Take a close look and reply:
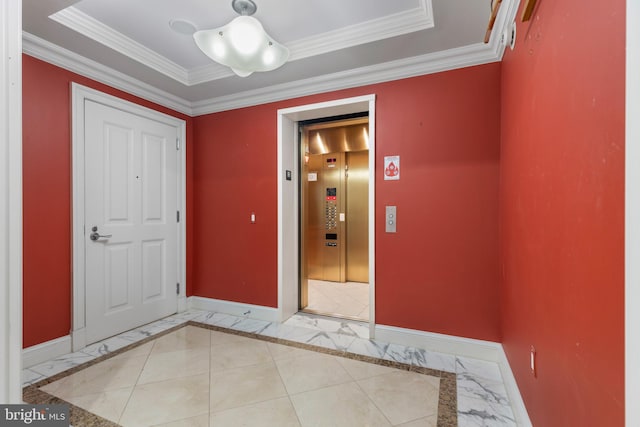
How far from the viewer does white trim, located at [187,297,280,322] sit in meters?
3.11

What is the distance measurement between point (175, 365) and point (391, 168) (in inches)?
96.1

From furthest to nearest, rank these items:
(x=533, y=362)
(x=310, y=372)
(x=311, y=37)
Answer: (x=311, y=37) < (x=310, y=372) < (x=533, y=362)

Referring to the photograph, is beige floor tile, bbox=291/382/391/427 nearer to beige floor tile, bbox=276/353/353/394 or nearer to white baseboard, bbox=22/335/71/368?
beige floor tile, bbox=276/353/353/394

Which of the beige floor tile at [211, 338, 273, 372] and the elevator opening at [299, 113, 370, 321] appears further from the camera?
the elevator opening at [299, 113, 370, 321]

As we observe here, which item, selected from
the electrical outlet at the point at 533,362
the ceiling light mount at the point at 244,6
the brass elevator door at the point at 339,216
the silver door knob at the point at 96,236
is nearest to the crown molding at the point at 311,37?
the ceiling light mount at the point at 244,6

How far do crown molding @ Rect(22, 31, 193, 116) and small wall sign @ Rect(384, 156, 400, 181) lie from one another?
2.55 meters

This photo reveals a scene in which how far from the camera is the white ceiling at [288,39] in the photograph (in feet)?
6.38

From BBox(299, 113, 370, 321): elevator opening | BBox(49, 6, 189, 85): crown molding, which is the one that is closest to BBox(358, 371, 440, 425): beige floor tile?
BBox(299, 113, 370, 321): elevator opening

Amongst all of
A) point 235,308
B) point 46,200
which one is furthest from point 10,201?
point 235,308

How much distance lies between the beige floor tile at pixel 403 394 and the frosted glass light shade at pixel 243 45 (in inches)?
91.9

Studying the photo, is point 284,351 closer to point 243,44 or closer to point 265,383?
point 265,383

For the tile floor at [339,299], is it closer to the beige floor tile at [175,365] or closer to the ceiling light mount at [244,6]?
the beige floor tile at [175,365]
